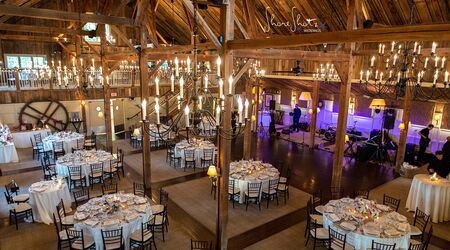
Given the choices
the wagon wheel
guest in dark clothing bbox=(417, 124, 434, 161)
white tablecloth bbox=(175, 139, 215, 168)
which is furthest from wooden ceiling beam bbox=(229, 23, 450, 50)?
the wagon wheel

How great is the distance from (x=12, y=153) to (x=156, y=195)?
7.63 metres

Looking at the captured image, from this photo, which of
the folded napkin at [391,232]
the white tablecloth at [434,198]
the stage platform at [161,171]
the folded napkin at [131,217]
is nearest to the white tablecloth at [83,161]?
the stage platform at [161,171]

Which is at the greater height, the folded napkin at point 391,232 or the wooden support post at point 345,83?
the wooden support post at point 345,83

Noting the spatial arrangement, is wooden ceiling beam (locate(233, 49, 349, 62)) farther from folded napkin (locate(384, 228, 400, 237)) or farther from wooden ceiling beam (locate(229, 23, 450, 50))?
folded napkin (locate(384, 228, 400, 237))

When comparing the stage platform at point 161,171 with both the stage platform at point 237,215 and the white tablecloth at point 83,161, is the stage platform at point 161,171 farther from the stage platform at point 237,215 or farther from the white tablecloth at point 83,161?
the white tablecloth at point 83,161

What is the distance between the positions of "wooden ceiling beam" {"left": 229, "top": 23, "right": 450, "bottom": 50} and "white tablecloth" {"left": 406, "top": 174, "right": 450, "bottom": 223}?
6.61 m

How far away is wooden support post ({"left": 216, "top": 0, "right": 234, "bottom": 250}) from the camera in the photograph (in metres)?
6.72

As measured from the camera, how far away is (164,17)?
19.9 meters

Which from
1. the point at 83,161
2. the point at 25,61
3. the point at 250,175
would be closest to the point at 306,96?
the point at 250,175

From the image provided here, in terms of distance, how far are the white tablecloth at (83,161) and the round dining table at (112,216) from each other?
3406 millimetres

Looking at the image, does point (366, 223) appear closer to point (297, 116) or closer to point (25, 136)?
point (297, 116)

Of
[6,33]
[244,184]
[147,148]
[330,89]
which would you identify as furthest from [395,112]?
[6,33]

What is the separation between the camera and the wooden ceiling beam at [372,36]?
12.2ft

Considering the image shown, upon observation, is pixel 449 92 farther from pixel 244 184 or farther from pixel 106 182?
pixel 106 182
